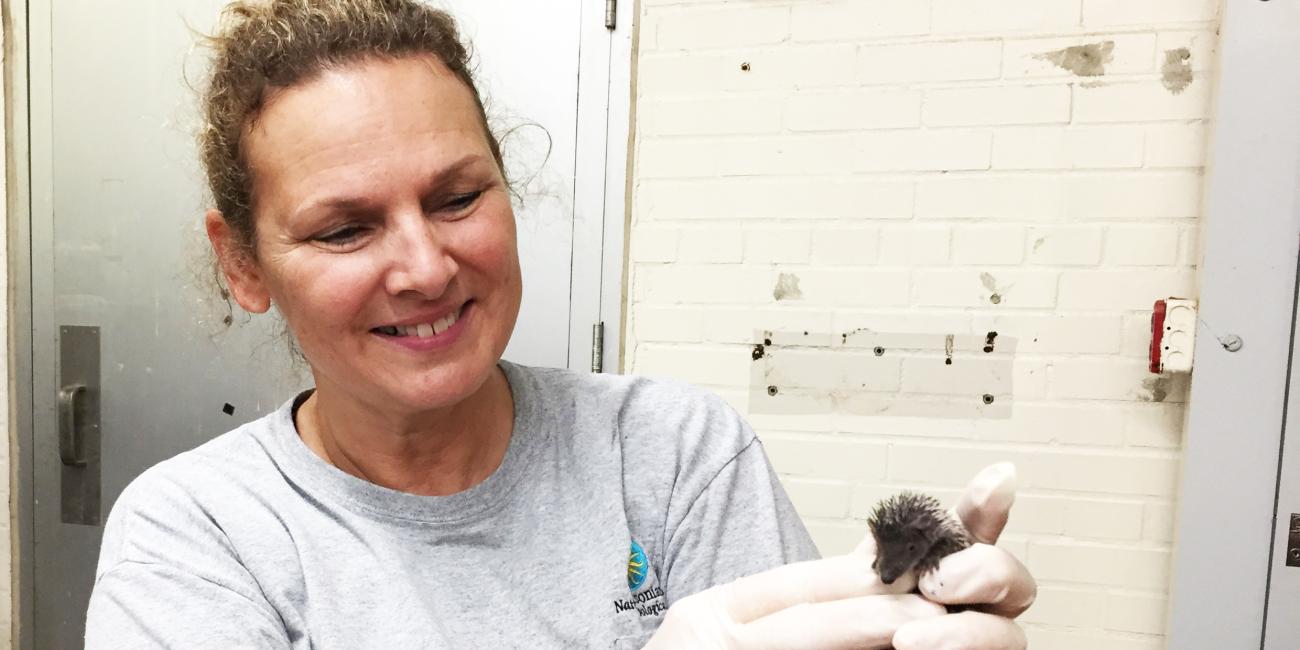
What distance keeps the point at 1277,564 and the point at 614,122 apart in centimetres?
143

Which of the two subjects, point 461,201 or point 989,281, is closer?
point 461,201

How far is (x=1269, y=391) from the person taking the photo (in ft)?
4.32

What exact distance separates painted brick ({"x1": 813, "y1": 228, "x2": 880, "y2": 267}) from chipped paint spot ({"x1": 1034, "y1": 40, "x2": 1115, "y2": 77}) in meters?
0.43

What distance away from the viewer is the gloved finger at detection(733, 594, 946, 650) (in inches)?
23.2

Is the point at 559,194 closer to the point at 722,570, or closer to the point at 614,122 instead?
the point at 614,122

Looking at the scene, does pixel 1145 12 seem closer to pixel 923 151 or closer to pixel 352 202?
pixel 923 151

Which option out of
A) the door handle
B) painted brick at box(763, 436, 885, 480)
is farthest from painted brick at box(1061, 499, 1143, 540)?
the door handle

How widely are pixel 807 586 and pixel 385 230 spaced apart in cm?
51

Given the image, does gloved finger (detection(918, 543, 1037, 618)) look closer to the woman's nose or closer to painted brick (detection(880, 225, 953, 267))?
the woman's nose

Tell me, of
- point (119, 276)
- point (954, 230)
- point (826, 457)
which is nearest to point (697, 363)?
point (826, 457)

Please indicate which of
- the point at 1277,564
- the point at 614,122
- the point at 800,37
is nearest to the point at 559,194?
the point at 614,122

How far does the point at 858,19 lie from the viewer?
1.48 meters

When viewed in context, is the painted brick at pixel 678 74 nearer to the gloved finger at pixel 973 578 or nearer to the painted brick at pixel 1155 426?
the painted brick at pixel 1155 426

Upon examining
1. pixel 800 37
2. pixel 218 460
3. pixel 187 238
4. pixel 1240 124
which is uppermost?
pixel 800 37
